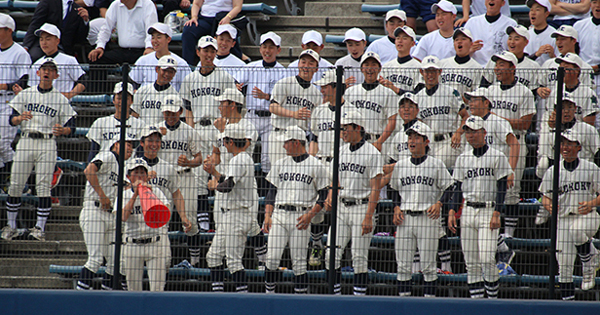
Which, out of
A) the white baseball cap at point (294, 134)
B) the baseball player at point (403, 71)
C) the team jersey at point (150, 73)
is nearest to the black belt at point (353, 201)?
the white baseball cap at point (294, 134)

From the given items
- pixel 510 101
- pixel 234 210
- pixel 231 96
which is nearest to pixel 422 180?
pixel 510 101

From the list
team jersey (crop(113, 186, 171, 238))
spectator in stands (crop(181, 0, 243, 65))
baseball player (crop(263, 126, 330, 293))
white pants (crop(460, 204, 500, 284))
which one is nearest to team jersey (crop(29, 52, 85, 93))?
team jersey (crop(113, 186, 171, 238))

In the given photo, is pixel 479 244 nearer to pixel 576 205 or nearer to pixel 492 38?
pixel 576 205

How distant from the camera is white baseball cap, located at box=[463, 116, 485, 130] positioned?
6.98 m

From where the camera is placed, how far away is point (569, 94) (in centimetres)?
742

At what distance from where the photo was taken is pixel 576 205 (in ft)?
23.6

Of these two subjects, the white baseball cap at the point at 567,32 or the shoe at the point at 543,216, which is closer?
the shoe at the point at 543,216

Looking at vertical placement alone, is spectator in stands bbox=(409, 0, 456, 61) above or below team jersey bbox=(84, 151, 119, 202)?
above

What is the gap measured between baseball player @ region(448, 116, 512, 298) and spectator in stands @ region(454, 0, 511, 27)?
11.6 ft

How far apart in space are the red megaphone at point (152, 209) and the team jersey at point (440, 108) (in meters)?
3.10

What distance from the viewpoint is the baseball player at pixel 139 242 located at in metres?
6.89

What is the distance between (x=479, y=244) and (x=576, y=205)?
4.12ft

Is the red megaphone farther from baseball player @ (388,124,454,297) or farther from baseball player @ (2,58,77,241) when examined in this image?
baseball player @ (388,124,454,297)

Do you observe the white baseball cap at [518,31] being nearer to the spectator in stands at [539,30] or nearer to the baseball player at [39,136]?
the spectator in stands at [539,30]
